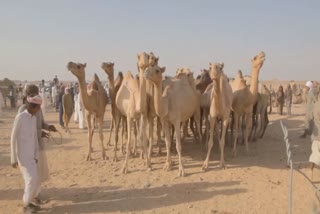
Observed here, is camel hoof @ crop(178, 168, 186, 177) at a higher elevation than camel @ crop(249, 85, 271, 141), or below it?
below

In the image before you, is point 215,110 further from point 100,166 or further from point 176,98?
point 100,166

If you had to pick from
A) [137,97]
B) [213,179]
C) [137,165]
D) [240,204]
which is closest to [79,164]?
[137,165]

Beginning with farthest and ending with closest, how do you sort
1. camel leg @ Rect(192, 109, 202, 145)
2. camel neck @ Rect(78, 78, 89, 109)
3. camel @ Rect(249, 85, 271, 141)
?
camel @ Rect(249, 85, 271, 141) < camel leg @ Rect(192, 109, 202, 145) < camel neck @ Rect(78, 78, 89, 109)

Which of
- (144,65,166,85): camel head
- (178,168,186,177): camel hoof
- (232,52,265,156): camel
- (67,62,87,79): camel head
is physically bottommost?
(178,168,186,177): camel hoof

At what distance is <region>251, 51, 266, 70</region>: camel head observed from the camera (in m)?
9.70

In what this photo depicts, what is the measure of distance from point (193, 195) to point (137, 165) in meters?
2.52

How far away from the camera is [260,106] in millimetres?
12109

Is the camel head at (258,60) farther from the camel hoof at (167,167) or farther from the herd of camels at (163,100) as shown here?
the camel hoof at (167,167)

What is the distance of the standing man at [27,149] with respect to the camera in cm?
550

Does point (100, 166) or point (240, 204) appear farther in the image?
point (100, 166)

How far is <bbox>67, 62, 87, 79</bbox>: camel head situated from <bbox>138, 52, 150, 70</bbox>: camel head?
1.79m

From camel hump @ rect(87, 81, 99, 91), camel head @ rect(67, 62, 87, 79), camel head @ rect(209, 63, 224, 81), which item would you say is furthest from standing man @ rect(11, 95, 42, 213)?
camel hump @ rect(87, 81, 99, 91)

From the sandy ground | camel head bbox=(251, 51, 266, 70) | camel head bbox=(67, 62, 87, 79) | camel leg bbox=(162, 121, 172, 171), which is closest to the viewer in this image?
the sandy ground

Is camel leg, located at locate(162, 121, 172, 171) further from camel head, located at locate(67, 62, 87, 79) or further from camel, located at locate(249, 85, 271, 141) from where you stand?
camel, located at locate(249, 85, 271, 141)
